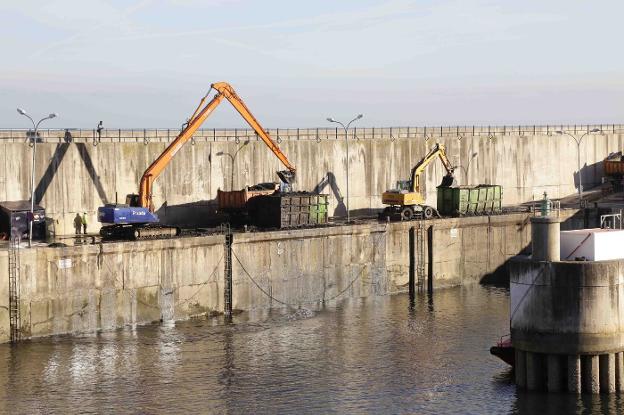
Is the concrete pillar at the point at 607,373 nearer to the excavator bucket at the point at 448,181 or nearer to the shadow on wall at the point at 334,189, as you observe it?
the excavator bucket at the point at 448,181

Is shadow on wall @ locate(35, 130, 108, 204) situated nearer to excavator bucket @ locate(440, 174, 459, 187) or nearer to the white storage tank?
excavator bucket @ locate(440, 174, 459, 187)

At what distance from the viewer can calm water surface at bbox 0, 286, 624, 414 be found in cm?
5212

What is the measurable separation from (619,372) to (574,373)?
88.8 inches

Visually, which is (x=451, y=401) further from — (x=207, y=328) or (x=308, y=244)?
(x=308, y=244)

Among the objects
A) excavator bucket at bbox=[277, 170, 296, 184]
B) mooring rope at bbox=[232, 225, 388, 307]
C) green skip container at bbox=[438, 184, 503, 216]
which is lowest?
mooring rope at bbox=[232, 225, 388, 307]

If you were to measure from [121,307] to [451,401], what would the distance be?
79.5 feet

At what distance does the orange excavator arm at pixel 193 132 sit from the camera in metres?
78.5

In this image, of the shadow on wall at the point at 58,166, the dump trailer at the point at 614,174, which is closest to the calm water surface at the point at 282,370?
the shadow on wall at the point at 58,166

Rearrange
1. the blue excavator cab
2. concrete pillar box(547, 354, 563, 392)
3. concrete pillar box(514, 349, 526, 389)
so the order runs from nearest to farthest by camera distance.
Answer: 1. concrete pillar box(547, 354, 563, 392)
2. concrete pillar box(514, 349, 526, 389)
3. the blue excavator cab

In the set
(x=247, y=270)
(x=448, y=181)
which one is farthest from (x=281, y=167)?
(x=247, y=270)

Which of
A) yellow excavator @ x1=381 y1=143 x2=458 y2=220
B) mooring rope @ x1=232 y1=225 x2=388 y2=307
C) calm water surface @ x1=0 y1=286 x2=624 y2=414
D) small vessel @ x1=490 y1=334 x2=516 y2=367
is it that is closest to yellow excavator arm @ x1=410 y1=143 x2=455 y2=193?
yellow excavator @ x1=381 y1=143 x2=458 y2=220

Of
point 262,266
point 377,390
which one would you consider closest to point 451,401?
point 377,390

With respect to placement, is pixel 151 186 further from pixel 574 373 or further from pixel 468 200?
pixel 574 373

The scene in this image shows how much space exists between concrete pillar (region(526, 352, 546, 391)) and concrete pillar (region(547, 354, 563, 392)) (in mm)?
652
